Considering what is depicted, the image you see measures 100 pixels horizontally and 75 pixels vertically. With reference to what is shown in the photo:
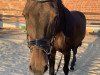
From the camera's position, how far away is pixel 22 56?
679cm

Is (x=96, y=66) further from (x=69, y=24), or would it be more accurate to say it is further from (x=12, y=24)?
(x=12, y=24)

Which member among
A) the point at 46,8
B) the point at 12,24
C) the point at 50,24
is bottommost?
the point at 12,24

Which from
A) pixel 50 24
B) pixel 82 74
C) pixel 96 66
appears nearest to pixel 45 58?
pixel 50 24

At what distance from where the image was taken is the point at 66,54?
4512 millimetres

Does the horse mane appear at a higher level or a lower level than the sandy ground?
higher

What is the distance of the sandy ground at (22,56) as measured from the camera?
5.73 metres

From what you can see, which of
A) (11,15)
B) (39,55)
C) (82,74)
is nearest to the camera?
(39,55)

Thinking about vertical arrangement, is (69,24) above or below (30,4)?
below

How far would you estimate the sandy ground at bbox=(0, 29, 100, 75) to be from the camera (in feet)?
18.8

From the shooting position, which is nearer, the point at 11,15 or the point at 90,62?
the point at 90,62

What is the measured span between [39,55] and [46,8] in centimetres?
53

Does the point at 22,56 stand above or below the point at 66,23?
below

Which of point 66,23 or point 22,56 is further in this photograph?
point 22,56

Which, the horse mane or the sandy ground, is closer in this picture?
the horse mane
